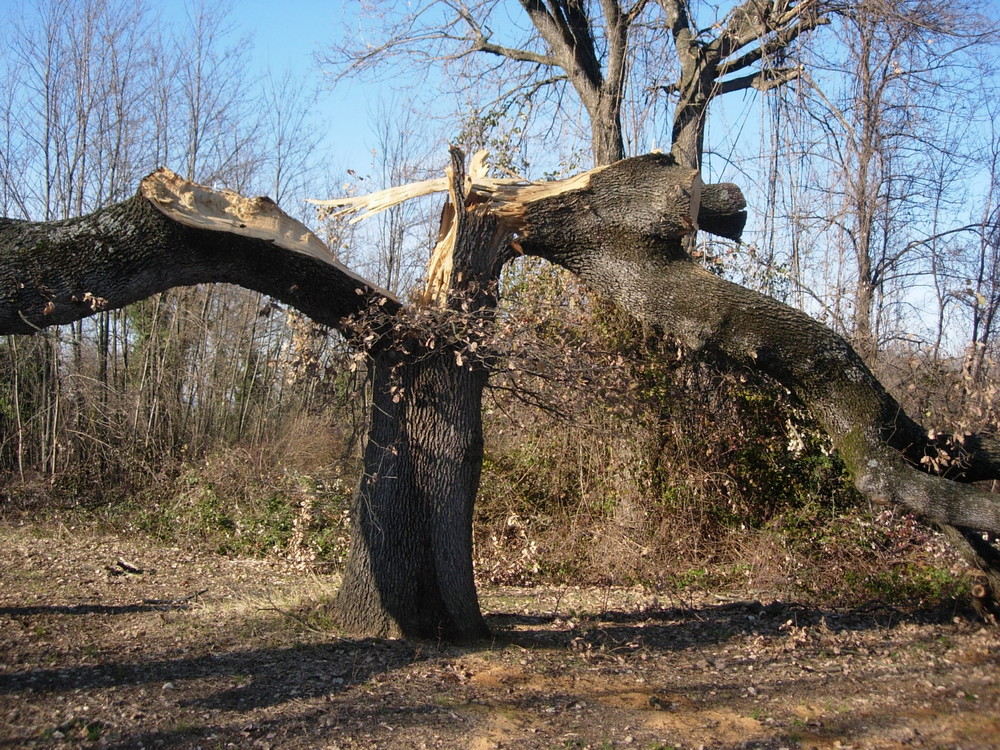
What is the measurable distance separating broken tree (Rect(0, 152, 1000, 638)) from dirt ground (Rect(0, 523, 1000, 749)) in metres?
0.67

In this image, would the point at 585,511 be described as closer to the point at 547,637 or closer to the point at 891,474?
the point at 547,637

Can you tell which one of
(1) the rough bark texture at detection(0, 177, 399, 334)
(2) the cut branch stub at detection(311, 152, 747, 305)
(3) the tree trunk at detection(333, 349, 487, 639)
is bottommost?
(3) the tree trunk at detection(333, 349, 487, 639)

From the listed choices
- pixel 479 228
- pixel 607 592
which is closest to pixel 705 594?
pixel 607 592

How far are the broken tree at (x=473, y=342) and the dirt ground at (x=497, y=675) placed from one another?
67 cm

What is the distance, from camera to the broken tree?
540 centimetres

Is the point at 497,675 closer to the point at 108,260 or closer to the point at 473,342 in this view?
the point at 473,342

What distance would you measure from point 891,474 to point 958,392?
3.92m

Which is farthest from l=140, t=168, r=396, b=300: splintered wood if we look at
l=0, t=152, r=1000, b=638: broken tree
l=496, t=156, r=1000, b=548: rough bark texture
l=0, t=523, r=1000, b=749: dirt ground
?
l=0, t=523, r=1000, b=749: dirt ground

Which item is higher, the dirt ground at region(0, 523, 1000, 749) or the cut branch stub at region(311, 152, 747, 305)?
the cut branch stub at region(311, 152, 747, 305)

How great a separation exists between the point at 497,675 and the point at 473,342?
85.2 inches

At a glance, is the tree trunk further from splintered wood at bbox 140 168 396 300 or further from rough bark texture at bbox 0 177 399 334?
rough bark texture at bbox 0 177 399 334

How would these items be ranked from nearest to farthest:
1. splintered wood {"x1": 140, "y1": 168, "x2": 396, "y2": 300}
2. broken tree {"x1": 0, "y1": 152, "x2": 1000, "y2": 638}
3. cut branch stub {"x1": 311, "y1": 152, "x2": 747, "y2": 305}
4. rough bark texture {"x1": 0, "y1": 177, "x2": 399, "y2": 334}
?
rough bark texture {"x1": 0, "y1": 177, "x2": 399, "y2": 334} < splintered wood {"x1": 140, "y1": 168, "x2": 396, "y2": 300} < broken tree {"x1": 0, "y1": 152, "x2": 1000, "y2": 638} < cut branch stub {"x1": 311, "y1": 152, "x2": 747, "y2": 305}

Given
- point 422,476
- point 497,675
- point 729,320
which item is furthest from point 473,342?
point 497,675

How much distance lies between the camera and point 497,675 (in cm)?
548
